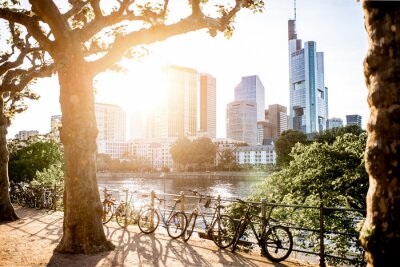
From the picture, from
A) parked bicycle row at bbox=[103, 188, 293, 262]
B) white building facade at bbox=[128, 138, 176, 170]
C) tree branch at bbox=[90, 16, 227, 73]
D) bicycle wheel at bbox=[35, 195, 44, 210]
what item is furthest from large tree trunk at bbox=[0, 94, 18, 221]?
white building facade at bbox=[128, 138, 176, 170]

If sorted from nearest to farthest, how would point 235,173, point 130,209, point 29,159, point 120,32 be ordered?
point 130,209 → point 120,32 → point 29,159 → point 235,173

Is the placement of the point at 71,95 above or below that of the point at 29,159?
above

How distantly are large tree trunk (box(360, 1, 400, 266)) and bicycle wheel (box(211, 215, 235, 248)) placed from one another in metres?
5.42

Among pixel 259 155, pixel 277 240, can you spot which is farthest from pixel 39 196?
pixel 259 155

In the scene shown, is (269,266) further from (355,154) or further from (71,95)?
(355,154)

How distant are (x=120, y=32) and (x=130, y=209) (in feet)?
21.8

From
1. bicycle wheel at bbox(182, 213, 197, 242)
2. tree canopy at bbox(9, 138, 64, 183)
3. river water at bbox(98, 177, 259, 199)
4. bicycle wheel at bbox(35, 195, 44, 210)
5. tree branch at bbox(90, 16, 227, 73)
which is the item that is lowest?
river water at bbox(98, 177, 259, 199)

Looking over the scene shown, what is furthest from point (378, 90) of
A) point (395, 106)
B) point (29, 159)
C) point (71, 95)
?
point (29, 159)

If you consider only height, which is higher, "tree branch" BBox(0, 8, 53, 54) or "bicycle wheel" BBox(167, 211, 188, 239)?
"tree branch" BBox(0, 8, 53, 54)

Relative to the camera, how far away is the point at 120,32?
12523 mm

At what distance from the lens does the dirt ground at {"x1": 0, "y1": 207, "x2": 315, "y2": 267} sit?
7.21 metres

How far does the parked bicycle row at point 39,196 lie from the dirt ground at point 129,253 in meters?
5.16

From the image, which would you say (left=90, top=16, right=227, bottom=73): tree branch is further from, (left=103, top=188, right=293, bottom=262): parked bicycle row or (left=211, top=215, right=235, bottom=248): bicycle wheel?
(left=211, top=215, right=235, bottom=248): bicycle wheel

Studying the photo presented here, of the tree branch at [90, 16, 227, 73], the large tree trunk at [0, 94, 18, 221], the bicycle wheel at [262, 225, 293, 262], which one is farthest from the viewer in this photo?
the large tree trunk at [0, 94, 18, 221]
